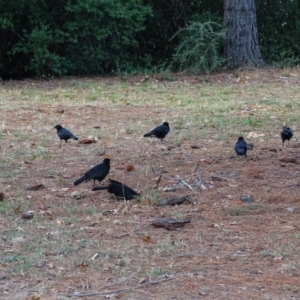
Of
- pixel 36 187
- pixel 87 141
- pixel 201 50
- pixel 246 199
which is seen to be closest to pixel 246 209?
pixel 246 199

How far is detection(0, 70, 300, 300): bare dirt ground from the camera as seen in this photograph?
6086 mm

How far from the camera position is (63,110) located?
14820 millimetres

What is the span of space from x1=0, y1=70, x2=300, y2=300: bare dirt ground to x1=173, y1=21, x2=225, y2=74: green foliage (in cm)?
729

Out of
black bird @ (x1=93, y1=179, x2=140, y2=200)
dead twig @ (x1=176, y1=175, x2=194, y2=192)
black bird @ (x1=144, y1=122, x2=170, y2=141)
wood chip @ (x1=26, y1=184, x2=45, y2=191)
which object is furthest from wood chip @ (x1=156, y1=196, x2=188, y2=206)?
black bird @ (x1=144, y1=122, x2=170, y2=141)

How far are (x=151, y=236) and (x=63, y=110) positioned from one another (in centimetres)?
785

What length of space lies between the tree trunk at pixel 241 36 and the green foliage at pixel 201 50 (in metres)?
0.25

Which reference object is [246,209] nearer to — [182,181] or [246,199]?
[246,199]

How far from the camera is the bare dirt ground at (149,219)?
6.09 meters

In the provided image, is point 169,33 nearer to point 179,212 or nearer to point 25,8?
point 25,8

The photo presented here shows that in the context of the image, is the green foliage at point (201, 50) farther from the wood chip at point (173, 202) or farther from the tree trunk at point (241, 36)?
the wood chip at point (173, 202)

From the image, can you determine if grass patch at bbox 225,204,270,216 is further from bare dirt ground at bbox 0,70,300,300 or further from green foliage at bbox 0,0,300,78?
green foliage at bbox 0,0,300,78

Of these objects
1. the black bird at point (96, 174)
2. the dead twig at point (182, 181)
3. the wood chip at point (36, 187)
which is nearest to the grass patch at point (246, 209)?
the dead twig at point (182, 181)

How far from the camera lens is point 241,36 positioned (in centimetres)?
2044

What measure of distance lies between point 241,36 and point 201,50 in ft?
3.41
